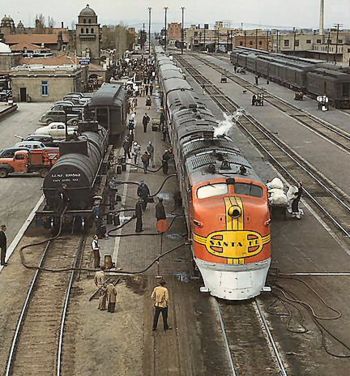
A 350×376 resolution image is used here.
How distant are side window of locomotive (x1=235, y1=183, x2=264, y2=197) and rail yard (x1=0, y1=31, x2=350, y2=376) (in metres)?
0.04

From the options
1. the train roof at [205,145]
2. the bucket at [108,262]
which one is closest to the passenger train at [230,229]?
the train roof at [205,145]

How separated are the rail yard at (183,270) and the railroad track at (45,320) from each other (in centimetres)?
4

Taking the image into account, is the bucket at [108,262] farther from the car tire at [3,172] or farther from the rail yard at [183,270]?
the car tire at [3,172]

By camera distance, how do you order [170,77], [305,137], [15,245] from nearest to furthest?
1. [15,245]
2. [305,137]
3. [170,77]

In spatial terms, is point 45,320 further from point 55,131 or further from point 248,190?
point 55,131

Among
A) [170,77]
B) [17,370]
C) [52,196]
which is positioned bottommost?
[17,370]

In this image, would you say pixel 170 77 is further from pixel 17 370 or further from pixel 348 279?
pixel 17 370

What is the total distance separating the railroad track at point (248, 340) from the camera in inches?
466

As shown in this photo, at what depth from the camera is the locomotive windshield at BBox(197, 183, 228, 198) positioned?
48.0 ft

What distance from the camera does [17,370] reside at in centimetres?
1174

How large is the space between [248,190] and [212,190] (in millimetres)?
822

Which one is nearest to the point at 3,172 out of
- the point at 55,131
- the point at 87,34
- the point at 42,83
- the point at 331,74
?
the point at 55,131

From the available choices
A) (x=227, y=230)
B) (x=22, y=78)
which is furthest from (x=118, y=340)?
(x=22, y=78)

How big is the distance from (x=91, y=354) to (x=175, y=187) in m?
14.6
